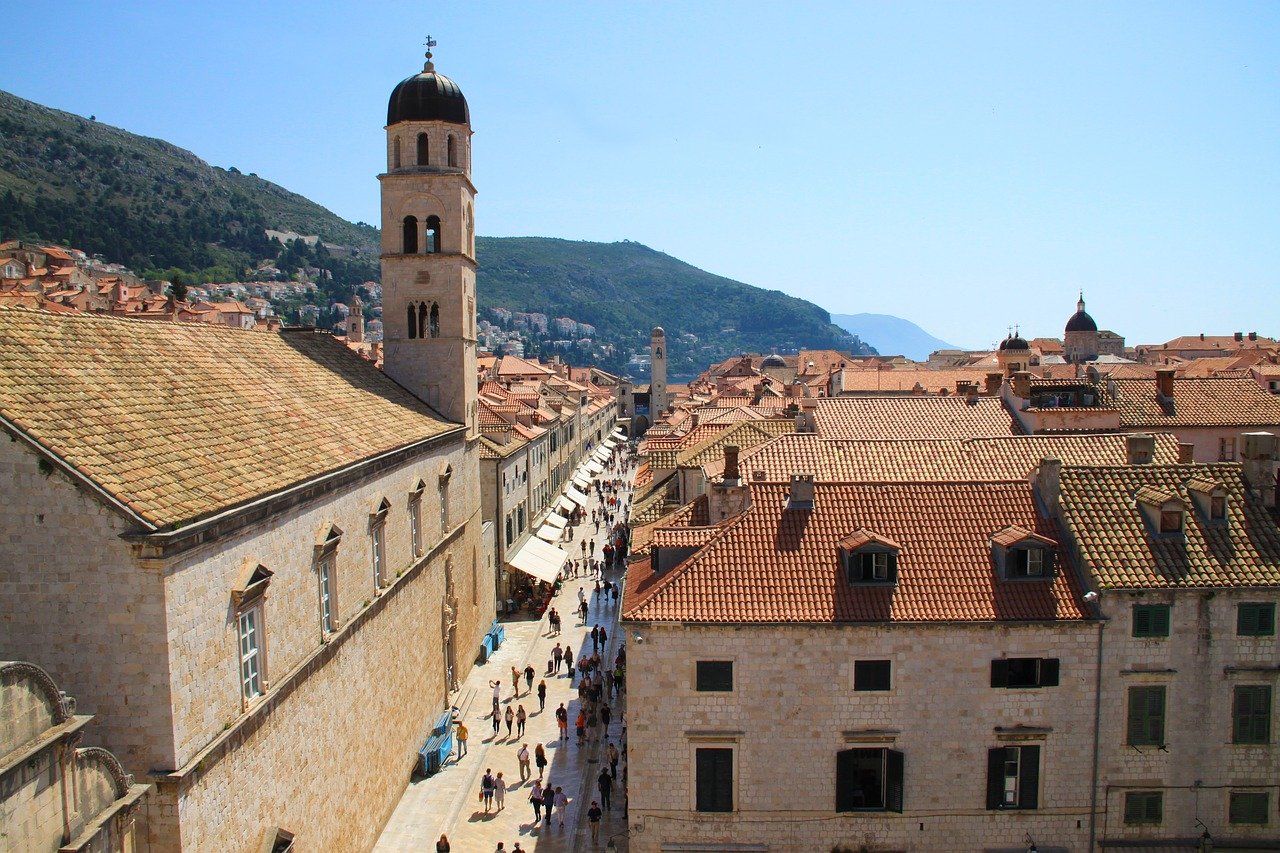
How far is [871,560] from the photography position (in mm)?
19234

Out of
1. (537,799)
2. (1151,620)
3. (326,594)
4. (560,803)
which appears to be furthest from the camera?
(560,803)

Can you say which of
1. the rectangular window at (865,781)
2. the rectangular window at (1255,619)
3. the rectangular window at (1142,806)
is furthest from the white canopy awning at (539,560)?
the rectangular window at (1255,619)

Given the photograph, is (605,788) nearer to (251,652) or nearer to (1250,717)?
(251,652)

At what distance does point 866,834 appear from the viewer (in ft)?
61.6

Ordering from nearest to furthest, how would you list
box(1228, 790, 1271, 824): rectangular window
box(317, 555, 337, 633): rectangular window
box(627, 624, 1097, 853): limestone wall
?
box(627, 624, 1097, 853): limestone wall → box(1228, 790, 1271, 824): rectangular window → box(317, 555, 337, 633): rectangular window

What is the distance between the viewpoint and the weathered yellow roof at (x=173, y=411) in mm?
13625

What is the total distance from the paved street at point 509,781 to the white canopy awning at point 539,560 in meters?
4.57

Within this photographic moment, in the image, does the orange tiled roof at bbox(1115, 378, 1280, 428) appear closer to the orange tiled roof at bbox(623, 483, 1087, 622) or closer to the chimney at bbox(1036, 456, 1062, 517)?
the chimney at bbox(1036, 456, 1062, 517)

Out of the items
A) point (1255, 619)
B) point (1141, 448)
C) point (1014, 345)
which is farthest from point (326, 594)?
point (1014, 345)

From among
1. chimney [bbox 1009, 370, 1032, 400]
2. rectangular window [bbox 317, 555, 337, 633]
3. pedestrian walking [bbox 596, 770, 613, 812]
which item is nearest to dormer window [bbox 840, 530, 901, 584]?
pedestrian walking [bbox 596, 770, 613, 812]

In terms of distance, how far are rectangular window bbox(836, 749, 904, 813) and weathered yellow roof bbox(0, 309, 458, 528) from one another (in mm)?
11547

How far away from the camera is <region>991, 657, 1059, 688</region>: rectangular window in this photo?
1866 cm

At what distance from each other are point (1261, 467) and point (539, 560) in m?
29.4

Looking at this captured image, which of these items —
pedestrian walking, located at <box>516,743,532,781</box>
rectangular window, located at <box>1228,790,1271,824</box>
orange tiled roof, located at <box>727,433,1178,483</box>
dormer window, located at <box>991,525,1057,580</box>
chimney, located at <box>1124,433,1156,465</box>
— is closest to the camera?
rectangular window, located at <box>1228,790,1271,824</box>
